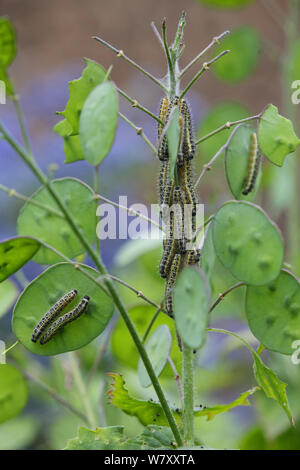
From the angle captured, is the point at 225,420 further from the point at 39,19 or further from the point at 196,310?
the point at 39,19

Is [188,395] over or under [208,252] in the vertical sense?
under

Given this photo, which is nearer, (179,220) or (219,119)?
(179,220)

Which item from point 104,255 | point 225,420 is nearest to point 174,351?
point 225,420

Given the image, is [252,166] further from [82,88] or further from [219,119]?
[219,119]

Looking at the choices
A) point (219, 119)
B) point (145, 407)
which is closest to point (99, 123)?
point (145, 407)

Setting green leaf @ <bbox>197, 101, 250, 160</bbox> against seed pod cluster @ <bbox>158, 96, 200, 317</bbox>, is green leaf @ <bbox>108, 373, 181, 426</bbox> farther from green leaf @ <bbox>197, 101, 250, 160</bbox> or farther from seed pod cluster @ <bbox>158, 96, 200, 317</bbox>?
green leaf @ <bbox>197, 101, 250, 160</bbox>

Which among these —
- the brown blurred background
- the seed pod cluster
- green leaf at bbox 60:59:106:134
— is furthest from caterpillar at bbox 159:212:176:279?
the brown blurred background
